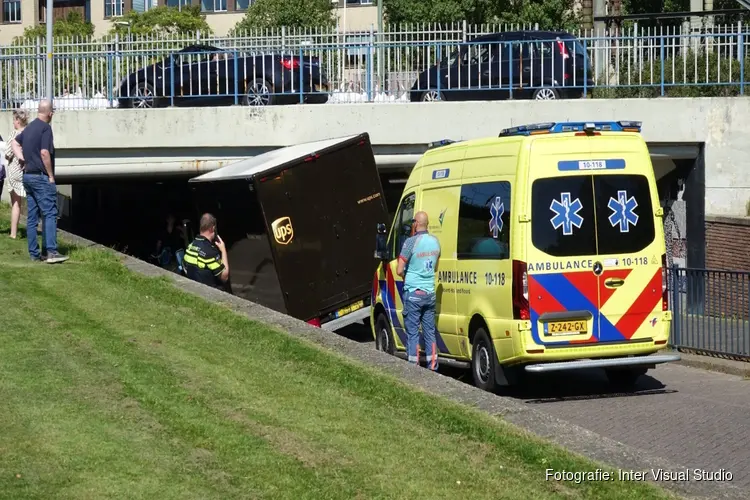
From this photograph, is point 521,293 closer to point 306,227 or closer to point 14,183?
point 306,227

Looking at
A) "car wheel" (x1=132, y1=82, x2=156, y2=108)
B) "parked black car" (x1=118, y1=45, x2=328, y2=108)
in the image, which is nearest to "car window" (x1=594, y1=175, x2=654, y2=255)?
"parked black car" (x1=118, y1=45, x2=328, y2=108)

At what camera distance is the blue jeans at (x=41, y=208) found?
14.1m

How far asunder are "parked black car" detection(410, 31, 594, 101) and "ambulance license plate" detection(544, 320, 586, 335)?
33.3 feet

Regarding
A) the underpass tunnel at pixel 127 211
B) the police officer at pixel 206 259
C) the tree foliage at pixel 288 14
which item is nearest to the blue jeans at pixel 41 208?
the police officer at pixel 206 259

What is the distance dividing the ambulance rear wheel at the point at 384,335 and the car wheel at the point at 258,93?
322 inches

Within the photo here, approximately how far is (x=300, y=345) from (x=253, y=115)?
1161 centimetres

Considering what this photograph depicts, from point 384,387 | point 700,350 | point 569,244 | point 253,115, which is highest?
point 253,115

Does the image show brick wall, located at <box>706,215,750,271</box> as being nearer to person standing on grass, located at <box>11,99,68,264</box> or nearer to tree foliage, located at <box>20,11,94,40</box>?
person standing on grass, located at <box>11,99,68,264</box>

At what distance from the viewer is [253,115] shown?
825 inches

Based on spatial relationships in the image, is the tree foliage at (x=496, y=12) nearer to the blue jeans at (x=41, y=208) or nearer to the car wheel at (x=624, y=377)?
the blue jeans at (x=41, y=208)

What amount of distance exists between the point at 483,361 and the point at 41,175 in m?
5.70

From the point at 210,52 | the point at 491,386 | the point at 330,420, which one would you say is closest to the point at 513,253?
the point at 491,386

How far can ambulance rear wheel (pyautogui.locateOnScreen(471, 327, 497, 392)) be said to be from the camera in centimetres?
1159

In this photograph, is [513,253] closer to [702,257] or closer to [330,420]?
[330,420]
